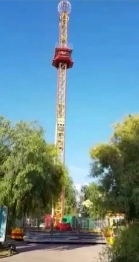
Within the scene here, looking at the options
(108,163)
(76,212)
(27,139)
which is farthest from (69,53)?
(108,163)

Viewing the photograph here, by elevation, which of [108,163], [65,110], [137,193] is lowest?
[137,193]

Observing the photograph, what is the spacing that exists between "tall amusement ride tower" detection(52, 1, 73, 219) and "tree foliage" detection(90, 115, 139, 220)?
33478 mm

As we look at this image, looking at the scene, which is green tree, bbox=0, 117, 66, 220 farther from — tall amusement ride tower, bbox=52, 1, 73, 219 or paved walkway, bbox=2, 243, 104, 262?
tall amusement ride tower, bbox=52, 1, 73, 219

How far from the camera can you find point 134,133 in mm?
15336

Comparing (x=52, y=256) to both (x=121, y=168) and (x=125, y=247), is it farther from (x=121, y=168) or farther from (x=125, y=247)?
(x=125, y=247)

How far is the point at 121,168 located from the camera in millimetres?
14742

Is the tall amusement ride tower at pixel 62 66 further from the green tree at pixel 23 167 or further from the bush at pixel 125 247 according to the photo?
the bush at pixel 125 247

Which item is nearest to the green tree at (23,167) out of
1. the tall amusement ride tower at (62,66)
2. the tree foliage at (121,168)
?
the tree foliage at (121,168)

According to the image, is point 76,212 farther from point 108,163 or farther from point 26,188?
point 108,163

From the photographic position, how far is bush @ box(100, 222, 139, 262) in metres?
11.2

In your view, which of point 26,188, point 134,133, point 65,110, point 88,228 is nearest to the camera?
point 134,133

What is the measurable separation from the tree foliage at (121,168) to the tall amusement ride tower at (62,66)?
33.5 metres

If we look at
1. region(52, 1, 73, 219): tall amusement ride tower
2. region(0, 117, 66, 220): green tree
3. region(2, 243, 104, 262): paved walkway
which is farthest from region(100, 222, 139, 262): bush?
region(52, 1, 73, 219): tall amusement ride tower

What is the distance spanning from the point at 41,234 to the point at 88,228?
43.0 ft
